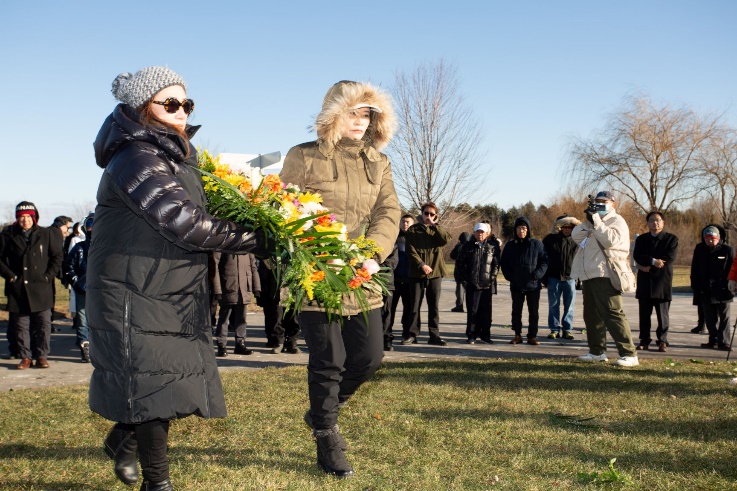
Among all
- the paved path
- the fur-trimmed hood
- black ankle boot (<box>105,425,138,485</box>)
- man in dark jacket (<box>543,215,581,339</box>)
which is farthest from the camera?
man in dark jacket (<box>543,215,581,339</box>)

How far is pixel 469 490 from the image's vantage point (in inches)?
170

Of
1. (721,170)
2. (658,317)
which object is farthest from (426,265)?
(721,170)

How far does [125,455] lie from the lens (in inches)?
154

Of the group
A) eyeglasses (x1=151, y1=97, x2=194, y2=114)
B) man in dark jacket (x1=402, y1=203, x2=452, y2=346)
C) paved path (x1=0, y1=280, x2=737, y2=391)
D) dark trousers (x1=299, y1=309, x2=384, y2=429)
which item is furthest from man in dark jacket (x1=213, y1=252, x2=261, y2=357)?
eyeglasses (x1=151, y1=97, x2=194, y2=114)

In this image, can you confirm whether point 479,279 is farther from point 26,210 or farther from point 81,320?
point 26,210

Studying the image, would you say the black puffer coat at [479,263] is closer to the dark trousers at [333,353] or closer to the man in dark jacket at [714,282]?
the man in dark jacket at [714,282]

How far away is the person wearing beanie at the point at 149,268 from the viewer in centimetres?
350

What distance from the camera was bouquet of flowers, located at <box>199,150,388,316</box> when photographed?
13.0 ft

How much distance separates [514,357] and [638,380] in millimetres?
2331

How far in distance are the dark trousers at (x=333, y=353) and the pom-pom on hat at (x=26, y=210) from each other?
6786 mm

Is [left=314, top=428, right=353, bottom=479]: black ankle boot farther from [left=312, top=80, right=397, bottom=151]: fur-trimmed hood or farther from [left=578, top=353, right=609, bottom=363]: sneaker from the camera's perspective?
[left=578, top=353, right=609, bottom=363]: sneaker

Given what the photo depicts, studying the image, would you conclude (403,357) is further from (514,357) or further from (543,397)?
(543,397)

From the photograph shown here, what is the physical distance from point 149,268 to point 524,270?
9.64 m

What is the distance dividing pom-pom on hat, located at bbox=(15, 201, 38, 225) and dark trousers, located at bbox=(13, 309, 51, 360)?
51.8 inches
